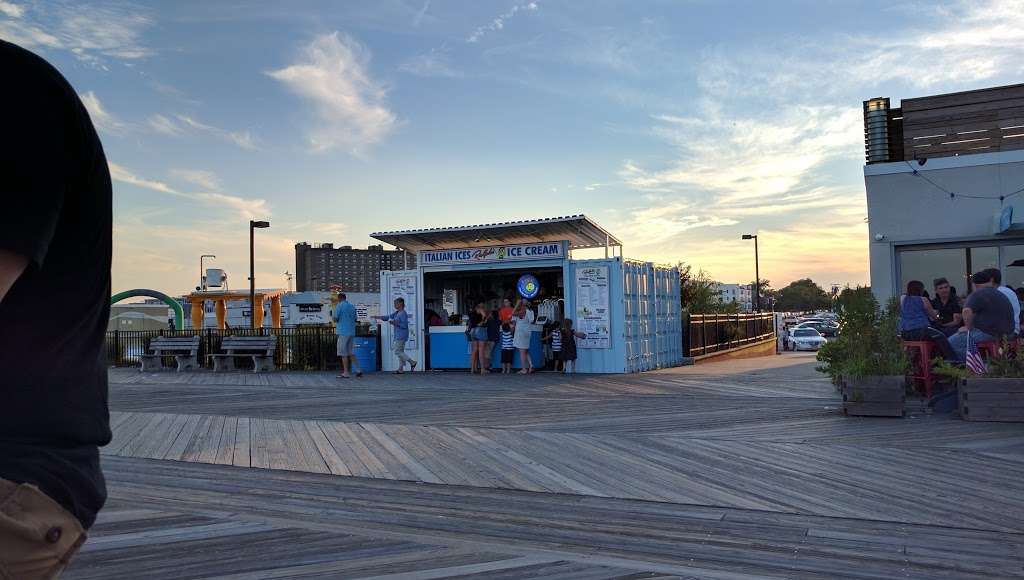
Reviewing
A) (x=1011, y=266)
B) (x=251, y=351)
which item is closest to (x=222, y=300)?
(x=251, y=351)

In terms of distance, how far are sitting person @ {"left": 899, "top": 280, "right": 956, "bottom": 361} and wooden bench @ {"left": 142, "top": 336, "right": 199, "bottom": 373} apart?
16731 millimetres

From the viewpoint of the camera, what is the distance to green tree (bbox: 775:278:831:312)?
332ft

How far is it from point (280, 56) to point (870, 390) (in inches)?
480

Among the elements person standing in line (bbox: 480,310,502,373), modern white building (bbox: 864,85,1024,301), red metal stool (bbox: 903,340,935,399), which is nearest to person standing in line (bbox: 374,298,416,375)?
person standing in line (bbox: 480,310,502,373)

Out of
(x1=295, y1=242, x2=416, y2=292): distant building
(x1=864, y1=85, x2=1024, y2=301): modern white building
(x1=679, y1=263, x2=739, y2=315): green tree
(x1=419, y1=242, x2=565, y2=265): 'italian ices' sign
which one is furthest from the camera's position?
(x1=295, y1=242, x2=416, y2=292): distant building

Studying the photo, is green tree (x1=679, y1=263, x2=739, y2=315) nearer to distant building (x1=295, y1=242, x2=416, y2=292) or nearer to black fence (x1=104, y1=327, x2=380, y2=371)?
black fence (x1=104, y1=327, x2=380, y2=371)

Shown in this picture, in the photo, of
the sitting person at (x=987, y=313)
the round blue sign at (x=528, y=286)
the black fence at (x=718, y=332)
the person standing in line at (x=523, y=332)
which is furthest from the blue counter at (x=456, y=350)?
the sitting person at (x=987, y=313)

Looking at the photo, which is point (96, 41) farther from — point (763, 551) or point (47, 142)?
point (763, 551)

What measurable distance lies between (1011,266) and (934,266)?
4.06ft

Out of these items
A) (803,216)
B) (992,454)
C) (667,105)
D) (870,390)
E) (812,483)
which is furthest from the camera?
(803,216)

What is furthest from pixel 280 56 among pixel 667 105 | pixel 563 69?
pixel 667 105

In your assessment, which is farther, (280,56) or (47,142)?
(280,56)

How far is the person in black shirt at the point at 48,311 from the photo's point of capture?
45.0 inches

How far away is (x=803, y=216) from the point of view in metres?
24.9
